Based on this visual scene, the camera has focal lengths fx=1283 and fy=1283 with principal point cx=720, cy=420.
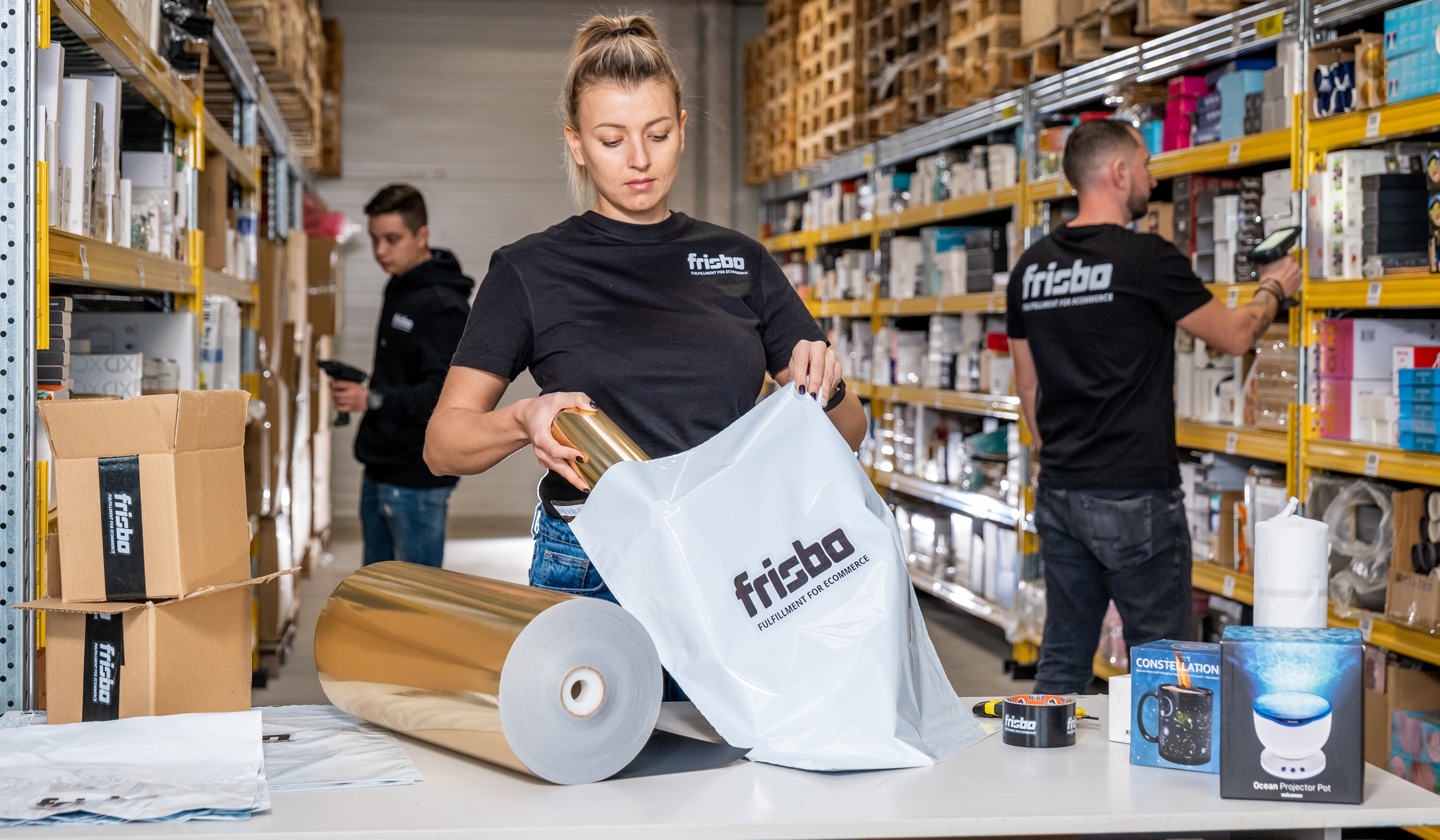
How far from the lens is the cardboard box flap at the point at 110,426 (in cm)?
177

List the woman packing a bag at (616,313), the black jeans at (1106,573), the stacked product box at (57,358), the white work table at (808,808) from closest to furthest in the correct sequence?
the white work table at (808,808) → the woman packing a bag at (616,313) → the stacked product box at (57,358) → the black jeans at (1106,573)

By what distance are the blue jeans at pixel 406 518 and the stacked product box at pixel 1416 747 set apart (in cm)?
302

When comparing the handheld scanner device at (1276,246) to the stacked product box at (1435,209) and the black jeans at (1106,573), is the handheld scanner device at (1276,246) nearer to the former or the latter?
the stacked product box at (1435,209)

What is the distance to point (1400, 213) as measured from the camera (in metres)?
3.43

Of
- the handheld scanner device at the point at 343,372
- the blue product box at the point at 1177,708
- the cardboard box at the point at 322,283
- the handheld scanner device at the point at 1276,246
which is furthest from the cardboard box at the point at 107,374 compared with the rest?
the cardboard box at the point at 322,283

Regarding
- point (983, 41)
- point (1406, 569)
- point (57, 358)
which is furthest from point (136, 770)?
point (983, 41)

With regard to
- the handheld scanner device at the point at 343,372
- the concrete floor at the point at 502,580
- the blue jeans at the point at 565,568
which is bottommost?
the concrete floor at the point at 502,580

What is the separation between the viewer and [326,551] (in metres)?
9.30

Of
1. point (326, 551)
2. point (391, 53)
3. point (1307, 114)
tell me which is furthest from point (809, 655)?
point (391, 53)

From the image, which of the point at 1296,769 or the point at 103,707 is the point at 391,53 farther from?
the point at 1296,769

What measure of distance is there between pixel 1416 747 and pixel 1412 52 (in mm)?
1791

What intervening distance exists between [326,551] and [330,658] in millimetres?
7875

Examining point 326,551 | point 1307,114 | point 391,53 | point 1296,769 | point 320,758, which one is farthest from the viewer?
point 391,53

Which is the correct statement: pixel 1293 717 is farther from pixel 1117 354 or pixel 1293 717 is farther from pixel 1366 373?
pixel 1366 373
